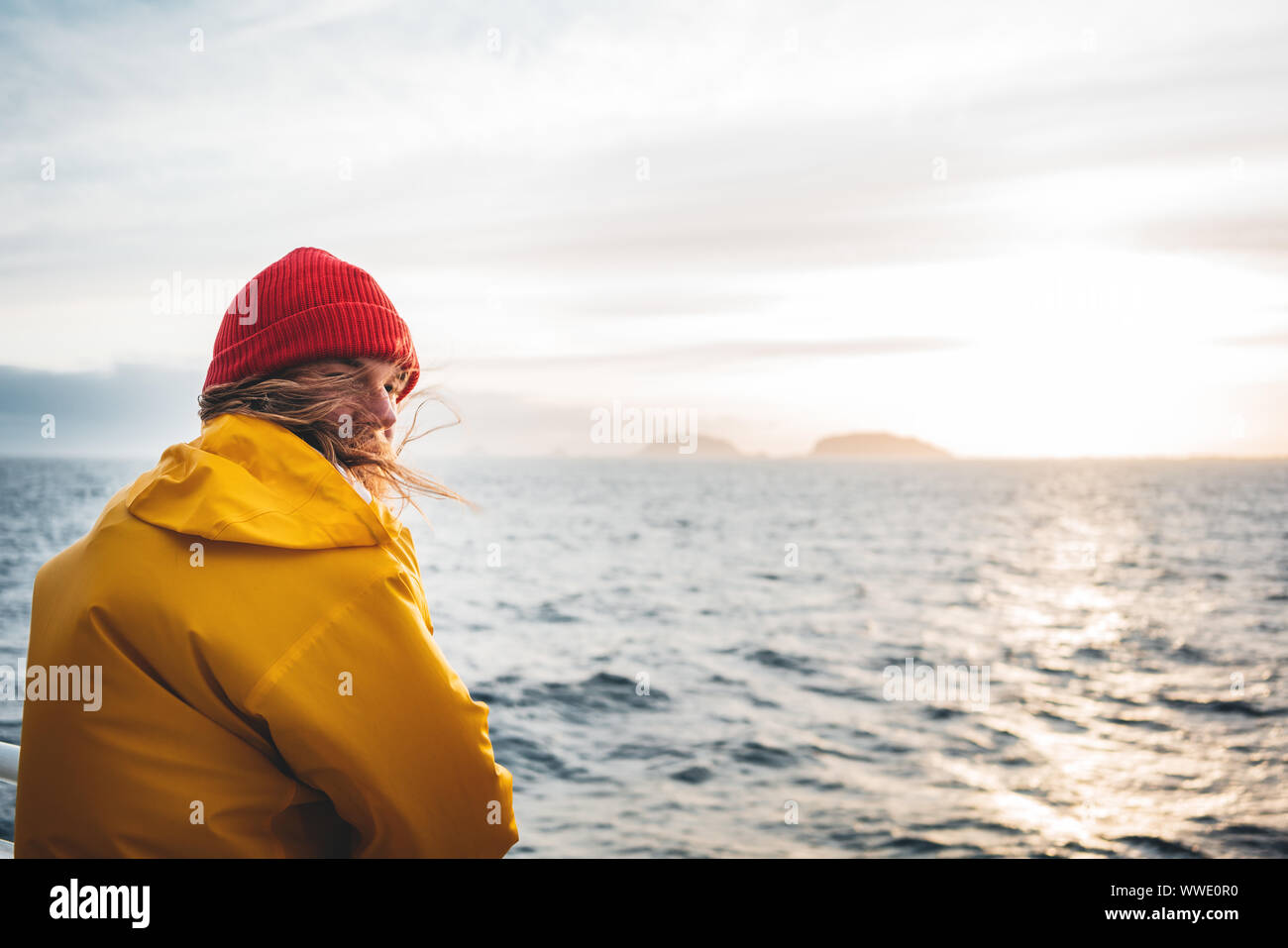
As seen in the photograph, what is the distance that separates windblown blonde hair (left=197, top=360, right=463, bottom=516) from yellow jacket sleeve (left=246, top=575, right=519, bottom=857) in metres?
0.30

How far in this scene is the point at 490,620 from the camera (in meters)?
16.6

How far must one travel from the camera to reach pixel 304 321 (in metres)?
1.51

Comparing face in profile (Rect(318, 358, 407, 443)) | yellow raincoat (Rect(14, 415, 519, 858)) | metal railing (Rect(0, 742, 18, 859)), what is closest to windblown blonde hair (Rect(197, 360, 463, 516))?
face in profile (Rect(318, 358, 407, 443))

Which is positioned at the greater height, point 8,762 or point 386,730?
point 386,730

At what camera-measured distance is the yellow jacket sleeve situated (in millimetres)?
1221

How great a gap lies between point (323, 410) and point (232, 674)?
0.47 meters

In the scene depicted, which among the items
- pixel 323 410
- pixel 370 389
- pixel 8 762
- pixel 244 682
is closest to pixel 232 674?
pixel 244 682

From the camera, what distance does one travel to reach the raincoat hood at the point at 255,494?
4.00 ft

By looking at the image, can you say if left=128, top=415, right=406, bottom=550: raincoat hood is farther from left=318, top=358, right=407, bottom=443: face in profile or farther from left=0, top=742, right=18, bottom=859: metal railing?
left=0, top=742, right=18, bottom=859: metal railing

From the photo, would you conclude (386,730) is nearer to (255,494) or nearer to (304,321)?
(255,494)

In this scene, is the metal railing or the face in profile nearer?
the face in profile

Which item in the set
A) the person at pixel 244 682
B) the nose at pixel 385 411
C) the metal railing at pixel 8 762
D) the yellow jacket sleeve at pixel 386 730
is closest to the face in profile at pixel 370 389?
the nose at pixel 385 411
